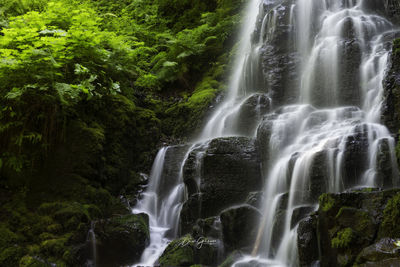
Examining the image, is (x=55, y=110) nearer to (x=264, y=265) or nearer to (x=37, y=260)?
(x=37, y=260)

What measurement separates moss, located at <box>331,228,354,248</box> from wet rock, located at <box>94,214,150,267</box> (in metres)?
4.07

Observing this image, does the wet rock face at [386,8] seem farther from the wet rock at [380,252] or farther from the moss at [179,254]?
the moss at [179,254]

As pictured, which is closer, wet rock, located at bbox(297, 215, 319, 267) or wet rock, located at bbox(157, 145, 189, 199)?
wet rock, located at bbox(297, 215, 319, 267)

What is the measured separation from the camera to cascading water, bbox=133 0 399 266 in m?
5.86

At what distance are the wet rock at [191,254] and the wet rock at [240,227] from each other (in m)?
0.32

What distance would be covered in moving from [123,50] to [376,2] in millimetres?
7768

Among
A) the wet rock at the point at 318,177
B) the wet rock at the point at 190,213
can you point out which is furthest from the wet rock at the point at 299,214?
the wet rock at the point at 190,213

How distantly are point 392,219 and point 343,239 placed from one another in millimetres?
606

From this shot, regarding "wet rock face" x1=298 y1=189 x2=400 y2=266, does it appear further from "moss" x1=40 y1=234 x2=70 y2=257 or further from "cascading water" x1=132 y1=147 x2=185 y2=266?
"moss" x1=40 y1=234 x2=70 y2=257

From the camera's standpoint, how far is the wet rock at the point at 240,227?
6324mm

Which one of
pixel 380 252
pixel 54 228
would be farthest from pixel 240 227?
pixel 54 228

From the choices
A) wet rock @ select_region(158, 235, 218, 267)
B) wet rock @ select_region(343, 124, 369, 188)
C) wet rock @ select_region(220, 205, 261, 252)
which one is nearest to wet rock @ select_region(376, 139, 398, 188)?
wet rock @ select_region(343, 124, 369, 188)

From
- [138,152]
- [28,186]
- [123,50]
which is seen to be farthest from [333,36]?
[28,186]

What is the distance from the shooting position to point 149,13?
16859mm
